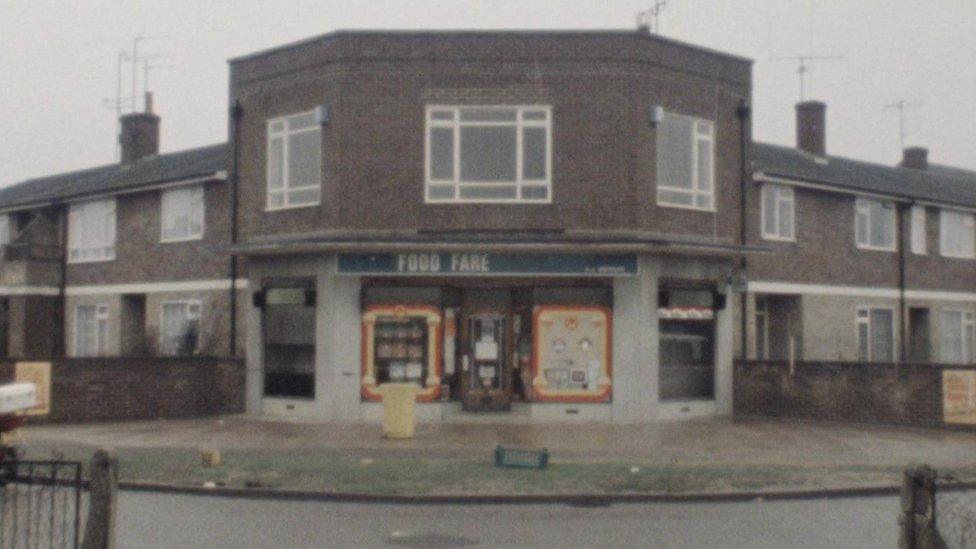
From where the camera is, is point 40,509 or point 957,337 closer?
point 40,509

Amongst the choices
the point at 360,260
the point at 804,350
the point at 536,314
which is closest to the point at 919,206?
the point at 804,350

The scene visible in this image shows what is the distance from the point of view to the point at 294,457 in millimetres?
19172

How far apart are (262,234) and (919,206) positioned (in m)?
18.6

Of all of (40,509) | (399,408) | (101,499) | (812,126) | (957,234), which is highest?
(812,126)

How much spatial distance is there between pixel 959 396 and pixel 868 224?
10196 millimetres

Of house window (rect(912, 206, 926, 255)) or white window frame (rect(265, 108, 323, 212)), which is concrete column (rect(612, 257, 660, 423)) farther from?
house window (rect(912, 206, 926, 255))

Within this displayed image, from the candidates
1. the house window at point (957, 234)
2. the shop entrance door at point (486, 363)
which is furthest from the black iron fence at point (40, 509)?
the house window at point (957, 234)

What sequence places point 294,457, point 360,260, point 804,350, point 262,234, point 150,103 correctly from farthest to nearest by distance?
point 150,103, point 804,350, point 262,234, point 360,260, point 294,457

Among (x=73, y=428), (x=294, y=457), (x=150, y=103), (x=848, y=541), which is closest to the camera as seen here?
(x=848, y=541)

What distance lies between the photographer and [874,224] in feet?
113

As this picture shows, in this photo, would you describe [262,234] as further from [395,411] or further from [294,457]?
[294,457]

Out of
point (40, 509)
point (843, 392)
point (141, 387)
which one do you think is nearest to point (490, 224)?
point (141, 387)

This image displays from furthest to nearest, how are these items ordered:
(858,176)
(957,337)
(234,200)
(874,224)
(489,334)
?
(957,337), (858,176), (874,224), (234,200), (489,334)

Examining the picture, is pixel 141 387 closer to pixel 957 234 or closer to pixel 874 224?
pixel 874 224
